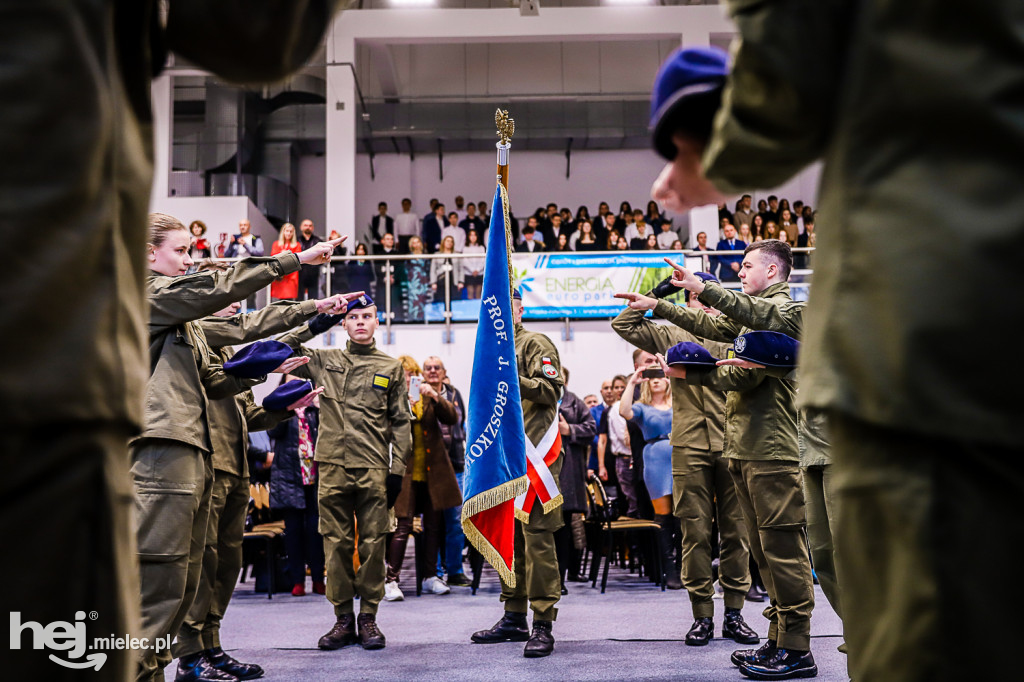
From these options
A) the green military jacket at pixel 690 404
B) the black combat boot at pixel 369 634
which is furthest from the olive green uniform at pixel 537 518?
the black combat boot at pixel 369 634

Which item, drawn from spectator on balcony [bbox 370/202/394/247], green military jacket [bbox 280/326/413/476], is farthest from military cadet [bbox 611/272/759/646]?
spectator on balcony [bbox 370/202/394/247]

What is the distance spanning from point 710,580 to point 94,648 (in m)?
4.01

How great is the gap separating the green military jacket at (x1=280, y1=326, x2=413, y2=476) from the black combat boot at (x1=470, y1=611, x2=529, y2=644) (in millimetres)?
1055

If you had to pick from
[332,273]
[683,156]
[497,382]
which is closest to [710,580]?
[497,382]

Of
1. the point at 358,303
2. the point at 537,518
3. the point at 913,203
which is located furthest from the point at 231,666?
the point at 913,203

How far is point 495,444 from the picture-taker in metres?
4.48

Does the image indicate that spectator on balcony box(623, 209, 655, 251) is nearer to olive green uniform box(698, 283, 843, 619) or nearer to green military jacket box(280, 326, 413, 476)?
green military jacket box(280, 326, 413, 476)

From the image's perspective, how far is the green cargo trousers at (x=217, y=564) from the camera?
3850mm

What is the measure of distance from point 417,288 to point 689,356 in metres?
7.89

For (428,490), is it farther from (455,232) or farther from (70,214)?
(455,232)

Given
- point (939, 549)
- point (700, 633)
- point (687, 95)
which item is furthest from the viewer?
point (700, 633)

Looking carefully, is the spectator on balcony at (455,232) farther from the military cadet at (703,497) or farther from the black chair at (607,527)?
the military cadet at (703,497)

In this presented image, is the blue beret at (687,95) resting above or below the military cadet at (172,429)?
above

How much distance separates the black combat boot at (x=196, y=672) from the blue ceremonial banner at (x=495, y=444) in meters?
1.34
